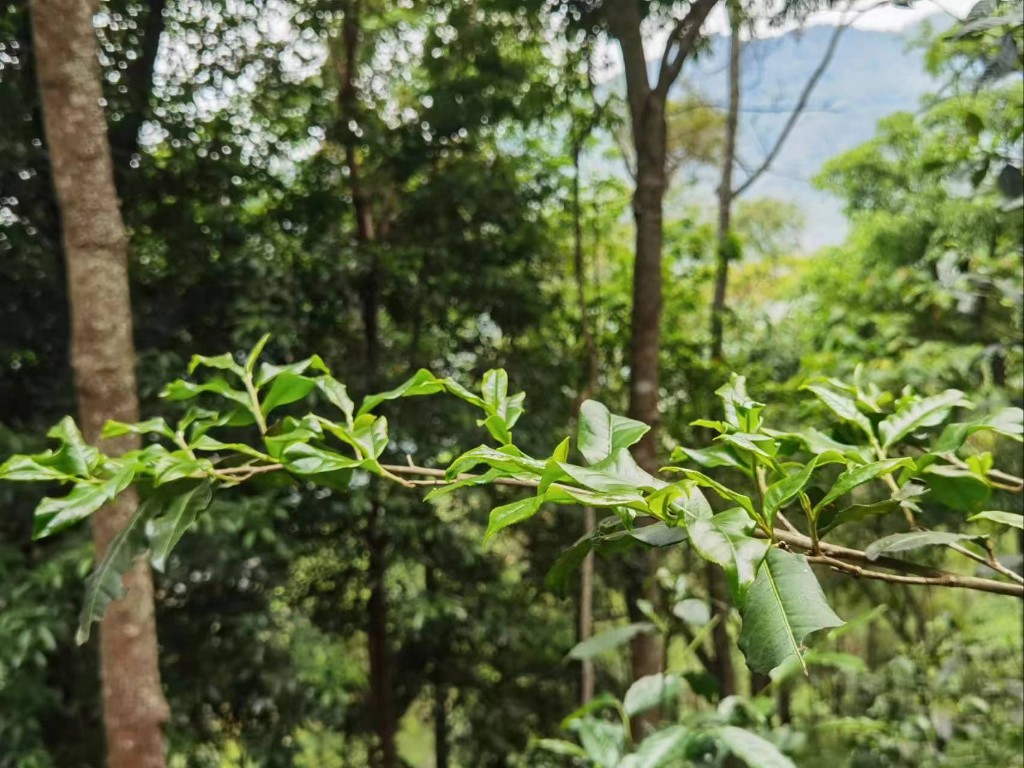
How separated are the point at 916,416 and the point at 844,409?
A: 0.04 meters

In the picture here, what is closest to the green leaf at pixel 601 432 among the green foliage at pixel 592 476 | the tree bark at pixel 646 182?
the green foliage at pixel 592 476

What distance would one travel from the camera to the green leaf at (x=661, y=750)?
65 cm

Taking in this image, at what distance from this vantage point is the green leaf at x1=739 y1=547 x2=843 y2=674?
275 millimetres

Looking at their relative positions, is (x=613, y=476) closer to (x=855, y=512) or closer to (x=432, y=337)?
(x=855, y=512)

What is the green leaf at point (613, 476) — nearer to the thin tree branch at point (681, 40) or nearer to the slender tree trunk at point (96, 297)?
the slender tree trunk at point (96, 297)

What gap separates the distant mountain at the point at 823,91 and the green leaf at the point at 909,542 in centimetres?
257

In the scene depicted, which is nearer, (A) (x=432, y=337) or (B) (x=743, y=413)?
(B) (x=743, y=413)

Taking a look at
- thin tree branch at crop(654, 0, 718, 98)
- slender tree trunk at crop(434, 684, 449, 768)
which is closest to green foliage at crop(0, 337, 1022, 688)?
thin tree branch at crop(654, 0, 718, 98)

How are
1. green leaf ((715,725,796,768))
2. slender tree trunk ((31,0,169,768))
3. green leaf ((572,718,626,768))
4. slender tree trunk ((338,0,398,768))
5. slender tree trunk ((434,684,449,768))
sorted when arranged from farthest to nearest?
slender tree trunk ((434,684,449,768)), slender tree trunk ((338,0,398,768)), slender tree trunk ((31,0,169,768)), green leaf ((572,718,626,768)), green leaf ((715,725,796,768))

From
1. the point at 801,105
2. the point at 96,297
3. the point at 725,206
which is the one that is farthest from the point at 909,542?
the point at 725,206

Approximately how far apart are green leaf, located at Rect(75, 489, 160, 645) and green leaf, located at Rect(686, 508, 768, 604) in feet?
0.92

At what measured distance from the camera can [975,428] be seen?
0.42 metres

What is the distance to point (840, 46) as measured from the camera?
127 inches

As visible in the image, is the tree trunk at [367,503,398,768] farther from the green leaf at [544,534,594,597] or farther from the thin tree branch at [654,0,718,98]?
the green leaf at [544,534,594,597]
